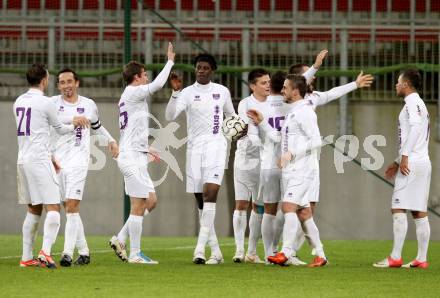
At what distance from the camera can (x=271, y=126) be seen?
1105cm

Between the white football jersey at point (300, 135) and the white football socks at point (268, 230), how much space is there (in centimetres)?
60

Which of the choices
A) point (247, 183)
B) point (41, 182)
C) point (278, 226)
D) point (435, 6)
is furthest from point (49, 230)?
point (435, 6)

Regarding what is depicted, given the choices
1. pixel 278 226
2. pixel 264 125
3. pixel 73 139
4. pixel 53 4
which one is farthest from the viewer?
pixel 53 4

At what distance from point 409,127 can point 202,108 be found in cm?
193

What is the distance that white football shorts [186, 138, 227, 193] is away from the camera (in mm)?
11008

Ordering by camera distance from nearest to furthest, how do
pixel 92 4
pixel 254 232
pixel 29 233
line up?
1. pixel 29 233
2. pixel 254 232
3. pixel 92 4

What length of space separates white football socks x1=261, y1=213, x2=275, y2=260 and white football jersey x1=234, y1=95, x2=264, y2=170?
64 centimetres

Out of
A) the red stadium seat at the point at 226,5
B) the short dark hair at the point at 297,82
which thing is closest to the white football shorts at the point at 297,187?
the short dark hair at the point at 297,82

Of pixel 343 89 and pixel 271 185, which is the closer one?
pixel 271 185

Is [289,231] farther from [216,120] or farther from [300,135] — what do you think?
[216,120]

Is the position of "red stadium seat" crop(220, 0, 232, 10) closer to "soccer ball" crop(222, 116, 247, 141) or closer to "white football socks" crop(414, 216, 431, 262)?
"soccer ball" crop(222, 116, 247, 141)

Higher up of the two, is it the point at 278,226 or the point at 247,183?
the point at 247,183

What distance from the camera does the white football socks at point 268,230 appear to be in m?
11.0

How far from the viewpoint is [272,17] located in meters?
18.3
